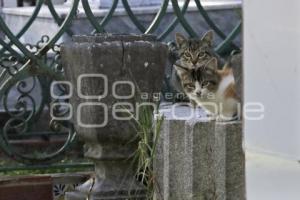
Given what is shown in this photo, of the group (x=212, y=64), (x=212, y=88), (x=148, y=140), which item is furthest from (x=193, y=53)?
(x=148, y=140)

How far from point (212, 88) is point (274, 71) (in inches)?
111

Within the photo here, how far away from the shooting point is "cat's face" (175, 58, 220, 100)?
3.85 meters

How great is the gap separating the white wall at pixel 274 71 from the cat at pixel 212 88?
2.49m

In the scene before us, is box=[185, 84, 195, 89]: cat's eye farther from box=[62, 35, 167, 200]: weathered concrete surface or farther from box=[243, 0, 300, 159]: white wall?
box=[243, 0, 300, 159]: white wall

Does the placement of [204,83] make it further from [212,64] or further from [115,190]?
[115,190]

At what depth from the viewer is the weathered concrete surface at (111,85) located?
4434mm

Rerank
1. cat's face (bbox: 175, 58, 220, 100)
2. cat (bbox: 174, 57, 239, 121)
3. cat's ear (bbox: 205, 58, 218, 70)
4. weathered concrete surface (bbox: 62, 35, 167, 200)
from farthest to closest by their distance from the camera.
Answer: weathered concrete surface (bbox: 62, 35, 167, 200) < cat's ear (bbox: 205, 58, 218, 70) < cat's face (bbox: 175, 58, 220, 100) < cat (bbox: 174, 57, 239, 121)

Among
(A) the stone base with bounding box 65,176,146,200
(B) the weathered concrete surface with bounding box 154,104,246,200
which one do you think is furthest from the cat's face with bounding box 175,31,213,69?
(A) the stone base with bounding box 65,176,146,200

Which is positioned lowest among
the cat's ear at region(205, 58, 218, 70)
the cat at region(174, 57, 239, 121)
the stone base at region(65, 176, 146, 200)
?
the stone base at region(65, 176, 146, 200)

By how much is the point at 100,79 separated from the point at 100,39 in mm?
256

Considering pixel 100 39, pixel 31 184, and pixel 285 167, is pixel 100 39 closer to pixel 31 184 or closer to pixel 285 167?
pixel 31 184

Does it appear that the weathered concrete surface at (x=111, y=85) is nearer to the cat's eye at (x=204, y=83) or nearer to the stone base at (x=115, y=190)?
the stone base at (x=115, y=190)

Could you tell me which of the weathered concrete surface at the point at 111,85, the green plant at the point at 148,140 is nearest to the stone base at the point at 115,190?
the weathered concrete surface at the point at 111,85

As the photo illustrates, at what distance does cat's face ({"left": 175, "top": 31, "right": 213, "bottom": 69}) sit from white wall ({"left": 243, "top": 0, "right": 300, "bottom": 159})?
3.01 m
